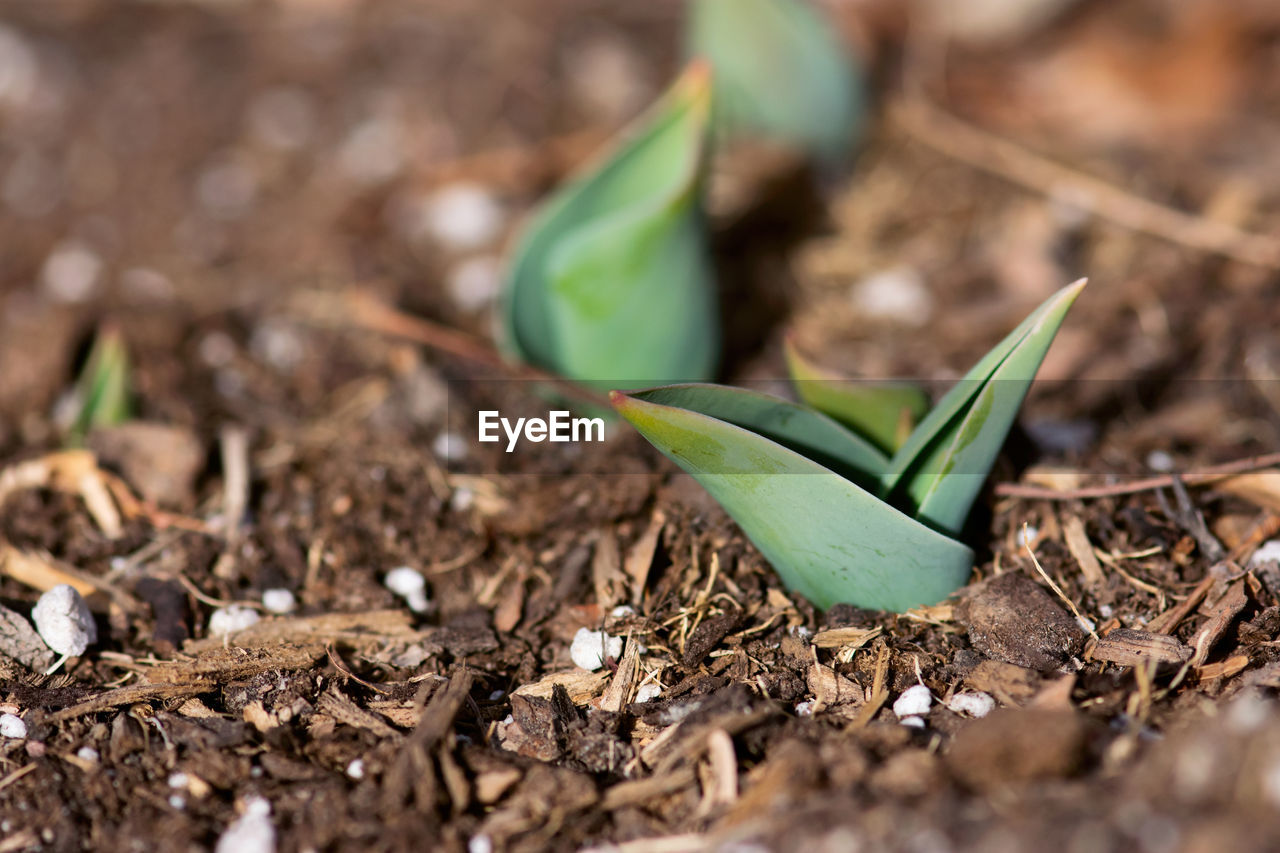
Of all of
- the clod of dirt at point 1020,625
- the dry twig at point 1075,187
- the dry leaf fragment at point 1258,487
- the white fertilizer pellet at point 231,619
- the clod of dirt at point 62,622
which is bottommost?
the white fertilizer pellet at point 231,619

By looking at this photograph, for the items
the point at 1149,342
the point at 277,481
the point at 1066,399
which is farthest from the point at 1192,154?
the point at 277,481

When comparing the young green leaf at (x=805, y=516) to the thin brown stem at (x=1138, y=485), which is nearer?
the young green leaf at (x=805, y=516)

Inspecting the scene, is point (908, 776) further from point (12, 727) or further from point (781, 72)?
point (781, 72)

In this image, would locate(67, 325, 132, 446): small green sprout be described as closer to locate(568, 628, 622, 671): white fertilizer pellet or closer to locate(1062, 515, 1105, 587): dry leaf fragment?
locate(568, 628, 622, 671): white fertilizer pellet

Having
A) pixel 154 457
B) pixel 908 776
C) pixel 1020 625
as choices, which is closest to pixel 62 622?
pixel 154 457

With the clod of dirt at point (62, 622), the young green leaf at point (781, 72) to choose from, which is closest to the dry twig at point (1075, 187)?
the young green leaf at point (781, 72)

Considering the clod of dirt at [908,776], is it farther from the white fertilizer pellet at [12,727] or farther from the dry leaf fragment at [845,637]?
the white fertilizer pellet at [12,727]
